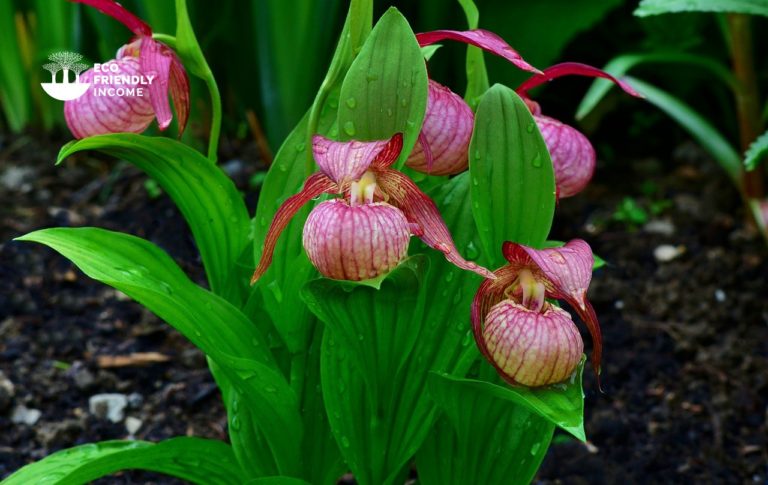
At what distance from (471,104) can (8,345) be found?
40.3 inches

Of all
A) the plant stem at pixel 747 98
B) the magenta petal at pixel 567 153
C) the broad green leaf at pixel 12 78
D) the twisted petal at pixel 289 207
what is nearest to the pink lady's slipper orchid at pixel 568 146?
the magenta petal at pixel 567 153

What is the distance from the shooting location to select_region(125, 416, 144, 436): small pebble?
4.57ft

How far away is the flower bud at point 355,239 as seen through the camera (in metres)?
0.73

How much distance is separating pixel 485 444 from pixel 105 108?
52 centimetres

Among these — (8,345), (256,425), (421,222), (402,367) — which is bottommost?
(8,345)

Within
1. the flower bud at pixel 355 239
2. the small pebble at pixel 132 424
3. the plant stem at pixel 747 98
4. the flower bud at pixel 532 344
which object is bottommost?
the small pebble at pixel 132 424

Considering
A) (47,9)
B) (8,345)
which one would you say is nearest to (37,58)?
(47,9)

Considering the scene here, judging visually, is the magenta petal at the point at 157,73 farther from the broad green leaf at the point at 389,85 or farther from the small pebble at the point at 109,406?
the small pebble at the point at 109,406

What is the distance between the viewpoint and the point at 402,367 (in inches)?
36.5

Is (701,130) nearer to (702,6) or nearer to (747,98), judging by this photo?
(747,98)

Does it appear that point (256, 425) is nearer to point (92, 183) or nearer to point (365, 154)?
point (365, 154)

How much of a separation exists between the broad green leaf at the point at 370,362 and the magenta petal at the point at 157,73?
241 millimetres

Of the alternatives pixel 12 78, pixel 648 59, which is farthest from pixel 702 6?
pixel 12 78

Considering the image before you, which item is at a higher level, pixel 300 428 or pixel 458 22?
pixel 458 22
